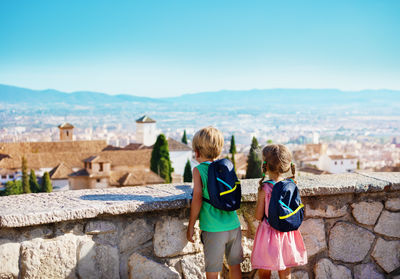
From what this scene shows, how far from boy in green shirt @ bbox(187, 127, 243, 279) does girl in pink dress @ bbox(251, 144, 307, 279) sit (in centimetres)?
16

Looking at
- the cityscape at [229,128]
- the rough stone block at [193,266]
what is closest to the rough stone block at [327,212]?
the rough stone block at [193,266]

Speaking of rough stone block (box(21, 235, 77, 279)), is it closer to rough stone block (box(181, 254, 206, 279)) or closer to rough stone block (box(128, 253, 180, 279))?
rough stone block (box(128, 253, 180, 279))

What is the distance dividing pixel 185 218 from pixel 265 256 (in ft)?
1.56

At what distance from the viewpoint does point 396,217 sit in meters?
2.61

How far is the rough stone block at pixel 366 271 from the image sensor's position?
259cm

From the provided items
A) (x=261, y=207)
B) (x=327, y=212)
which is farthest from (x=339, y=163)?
(x=261, y=207)

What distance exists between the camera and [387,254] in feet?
8.61

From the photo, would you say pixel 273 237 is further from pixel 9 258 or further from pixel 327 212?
pixel 9 258

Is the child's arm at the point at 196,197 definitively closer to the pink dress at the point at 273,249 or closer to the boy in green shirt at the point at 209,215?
the boy in green shirt at the point at 209,215

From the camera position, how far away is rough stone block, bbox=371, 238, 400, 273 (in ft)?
8.55

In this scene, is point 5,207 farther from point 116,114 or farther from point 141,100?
point 141,100

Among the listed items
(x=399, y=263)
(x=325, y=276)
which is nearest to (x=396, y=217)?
(x=399, y=263)

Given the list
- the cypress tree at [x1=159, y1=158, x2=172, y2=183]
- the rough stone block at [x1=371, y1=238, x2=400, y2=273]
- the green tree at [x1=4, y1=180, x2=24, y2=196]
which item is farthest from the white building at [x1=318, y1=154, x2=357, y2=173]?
the rough stone block at [x1=371, y1=238, x2=400, y2=273]

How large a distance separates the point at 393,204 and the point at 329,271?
606 mm
